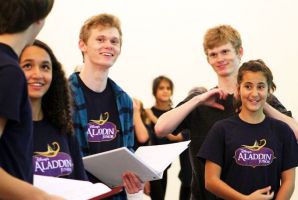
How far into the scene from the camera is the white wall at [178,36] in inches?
215

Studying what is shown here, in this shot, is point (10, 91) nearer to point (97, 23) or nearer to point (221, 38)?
point (97, 23)

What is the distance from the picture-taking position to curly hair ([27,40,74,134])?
6.21ft

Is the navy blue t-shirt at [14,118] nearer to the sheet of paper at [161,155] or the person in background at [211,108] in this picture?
the sheet of paper at [161,155]

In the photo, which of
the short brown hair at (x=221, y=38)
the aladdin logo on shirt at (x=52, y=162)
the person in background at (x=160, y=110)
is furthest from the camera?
the person in background at (x=160, y=110)

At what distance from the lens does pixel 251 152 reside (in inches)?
87.4

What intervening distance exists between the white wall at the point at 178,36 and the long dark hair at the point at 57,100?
3.42m

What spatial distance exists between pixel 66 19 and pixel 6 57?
173 inches

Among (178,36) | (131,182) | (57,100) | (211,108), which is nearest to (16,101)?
(57,100)

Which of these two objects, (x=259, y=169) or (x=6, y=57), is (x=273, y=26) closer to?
(x=259, y=169)

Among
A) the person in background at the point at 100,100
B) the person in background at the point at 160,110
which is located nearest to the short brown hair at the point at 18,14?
the person in background at the point at 100,100

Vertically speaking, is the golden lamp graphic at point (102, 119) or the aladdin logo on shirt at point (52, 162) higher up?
the golden lamp graphic at point (102, 119)

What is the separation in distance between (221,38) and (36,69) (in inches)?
40.9

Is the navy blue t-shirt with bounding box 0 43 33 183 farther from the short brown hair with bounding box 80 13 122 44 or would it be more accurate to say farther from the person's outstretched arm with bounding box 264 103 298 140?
the person's outstretched arm with bounding box 264 103 298 140

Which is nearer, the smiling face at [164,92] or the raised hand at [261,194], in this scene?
the raised hand at [261,194]
